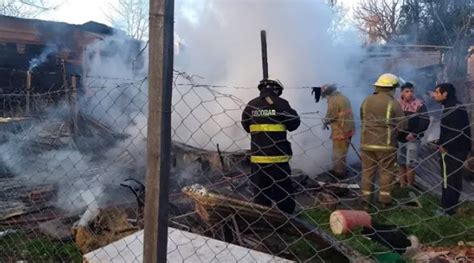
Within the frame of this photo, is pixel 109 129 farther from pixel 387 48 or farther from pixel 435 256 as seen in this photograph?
pixel 387 48

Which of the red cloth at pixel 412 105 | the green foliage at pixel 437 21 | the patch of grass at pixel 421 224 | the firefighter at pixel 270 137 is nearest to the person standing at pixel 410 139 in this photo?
the red cloth at pixel 412 105

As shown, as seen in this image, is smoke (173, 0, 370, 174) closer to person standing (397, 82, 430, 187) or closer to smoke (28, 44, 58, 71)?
person standing (397, 82, 430, 187)

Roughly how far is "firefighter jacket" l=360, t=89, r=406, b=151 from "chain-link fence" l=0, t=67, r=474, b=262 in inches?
1.9

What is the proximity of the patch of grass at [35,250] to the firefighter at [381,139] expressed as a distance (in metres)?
3.38

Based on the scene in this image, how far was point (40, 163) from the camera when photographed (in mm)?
7359

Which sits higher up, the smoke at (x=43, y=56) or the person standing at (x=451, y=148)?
the smoke at (x=43, y=56)

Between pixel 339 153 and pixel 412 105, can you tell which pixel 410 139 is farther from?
pixel 339 153

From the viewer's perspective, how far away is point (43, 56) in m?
16.3

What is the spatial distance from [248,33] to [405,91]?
226 inches

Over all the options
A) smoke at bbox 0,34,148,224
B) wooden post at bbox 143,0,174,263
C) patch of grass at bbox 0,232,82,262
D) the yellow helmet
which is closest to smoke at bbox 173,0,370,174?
smoke at bbox 0,34,148,224

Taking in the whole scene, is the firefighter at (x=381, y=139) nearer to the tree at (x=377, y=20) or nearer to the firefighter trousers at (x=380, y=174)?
the firefighter trousers at (x=380, y=174)

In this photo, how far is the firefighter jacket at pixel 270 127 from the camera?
4.90m

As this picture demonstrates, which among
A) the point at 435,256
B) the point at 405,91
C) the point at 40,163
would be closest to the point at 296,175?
the point at 405,91

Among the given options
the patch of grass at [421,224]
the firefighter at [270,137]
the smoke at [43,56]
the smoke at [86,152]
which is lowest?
the patch of grass at [421,224]
